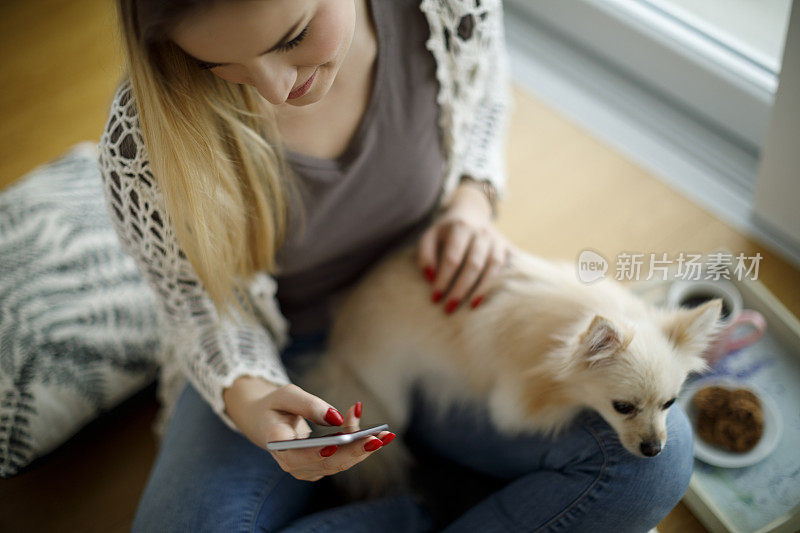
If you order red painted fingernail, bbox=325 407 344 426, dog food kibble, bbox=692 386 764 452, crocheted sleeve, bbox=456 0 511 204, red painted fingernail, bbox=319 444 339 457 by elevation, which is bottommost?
dog food kibble, bbox=692 386 764 452

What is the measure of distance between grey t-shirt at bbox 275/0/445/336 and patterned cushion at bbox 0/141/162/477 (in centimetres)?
48

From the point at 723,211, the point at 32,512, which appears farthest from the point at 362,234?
the point at 32,512

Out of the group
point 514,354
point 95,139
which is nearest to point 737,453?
point 514,354

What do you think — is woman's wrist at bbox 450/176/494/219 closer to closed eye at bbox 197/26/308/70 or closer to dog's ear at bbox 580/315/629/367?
dog's ear at bbox 580/315/629/367

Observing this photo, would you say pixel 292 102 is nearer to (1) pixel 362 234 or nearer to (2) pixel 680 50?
(1) pixel 362 234

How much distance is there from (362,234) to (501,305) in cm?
28

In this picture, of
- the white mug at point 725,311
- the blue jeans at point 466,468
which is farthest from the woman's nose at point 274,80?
the white mug at point 725,311

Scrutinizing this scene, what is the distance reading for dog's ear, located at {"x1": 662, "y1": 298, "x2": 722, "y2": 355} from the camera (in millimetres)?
796

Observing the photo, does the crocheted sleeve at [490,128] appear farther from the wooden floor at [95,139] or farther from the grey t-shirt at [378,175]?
the wooden floor at [95,139]

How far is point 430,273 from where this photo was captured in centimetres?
105

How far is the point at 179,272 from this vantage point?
0.93 metres

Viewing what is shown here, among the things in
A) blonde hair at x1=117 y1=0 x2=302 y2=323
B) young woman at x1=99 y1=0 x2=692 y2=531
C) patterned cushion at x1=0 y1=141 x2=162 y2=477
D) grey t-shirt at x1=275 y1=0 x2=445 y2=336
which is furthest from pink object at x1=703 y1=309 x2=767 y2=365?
patterned cushion at x1=0 y1=141 x2=162 y2=477

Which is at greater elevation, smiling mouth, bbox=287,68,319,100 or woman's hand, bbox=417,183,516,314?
smiling mouth, bbox=287,68,319,100

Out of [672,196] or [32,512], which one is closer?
[32,512]
